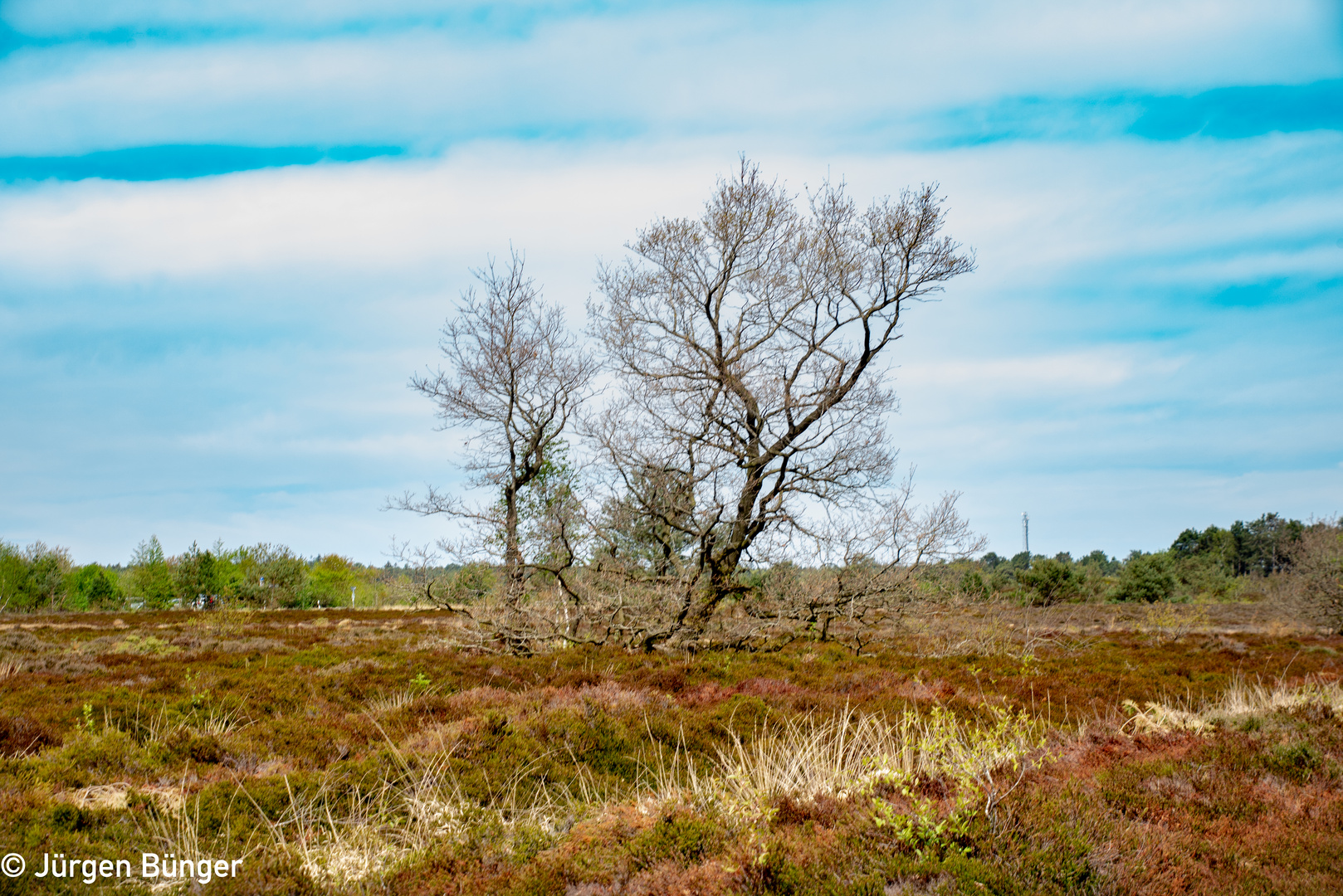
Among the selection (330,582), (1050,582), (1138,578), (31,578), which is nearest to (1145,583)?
(1138,578)

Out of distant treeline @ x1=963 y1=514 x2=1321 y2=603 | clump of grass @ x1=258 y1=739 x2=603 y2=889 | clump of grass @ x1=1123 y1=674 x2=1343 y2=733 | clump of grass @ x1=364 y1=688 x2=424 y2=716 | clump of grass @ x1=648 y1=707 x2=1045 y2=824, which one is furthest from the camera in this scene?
distant treeline @ x1=963 y1=514 x2=1321 y2=603

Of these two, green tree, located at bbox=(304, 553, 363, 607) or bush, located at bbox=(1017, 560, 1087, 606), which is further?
green tree, located at bbox=(304, 553, 363, 607)

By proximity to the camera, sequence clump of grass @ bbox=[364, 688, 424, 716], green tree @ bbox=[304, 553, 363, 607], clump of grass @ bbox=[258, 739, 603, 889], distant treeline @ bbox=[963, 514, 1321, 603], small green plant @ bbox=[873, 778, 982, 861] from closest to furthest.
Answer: small green plant @ bbox=[873, 778, 982, 861] < clump of grass @ bbox=[258, 739, 603, 889] < clump of grass @ bbox=[364, 688, 424, 716] < distant treeline @ bbox=[963, 514, 1321, 603] < green tree @ bbox=[304, 553, 363, 607]

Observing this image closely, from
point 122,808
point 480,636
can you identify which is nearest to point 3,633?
point 480,636

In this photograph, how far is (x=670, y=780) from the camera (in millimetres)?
6172

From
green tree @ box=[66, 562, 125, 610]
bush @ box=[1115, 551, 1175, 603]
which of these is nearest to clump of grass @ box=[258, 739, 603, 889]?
bush @ box=[1115, 551, 1175, 603]

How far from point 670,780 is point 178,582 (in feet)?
144

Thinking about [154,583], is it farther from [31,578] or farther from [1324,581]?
[1324,581]

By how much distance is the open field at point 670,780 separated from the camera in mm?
4211

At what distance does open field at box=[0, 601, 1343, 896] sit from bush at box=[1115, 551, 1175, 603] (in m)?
31.4

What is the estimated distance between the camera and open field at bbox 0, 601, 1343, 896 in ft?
13.8

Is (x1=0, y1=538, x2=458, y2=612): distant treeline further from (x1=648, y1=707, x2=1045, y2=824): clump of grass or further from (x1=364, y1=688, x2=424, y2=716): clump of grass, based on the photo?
(x1=648, y1=707, x2=1045, y2=824): clump of grass

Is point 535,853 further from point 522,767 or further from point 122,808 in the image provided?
point 122,808

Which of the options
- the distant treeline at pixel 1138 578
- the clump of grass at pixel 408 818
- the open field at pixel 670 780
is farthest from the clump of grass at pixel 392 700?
the distant treeline at pixel 1138 578
